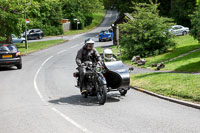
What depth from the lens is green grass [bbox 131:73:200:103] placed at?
10.8 metres

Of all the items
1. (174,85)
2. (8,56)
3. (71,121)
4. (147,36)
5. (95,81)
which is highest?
(147,36)

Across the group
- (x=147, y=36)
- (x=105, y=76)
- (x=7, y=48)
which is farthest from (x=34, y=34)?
(x=105, y=76)

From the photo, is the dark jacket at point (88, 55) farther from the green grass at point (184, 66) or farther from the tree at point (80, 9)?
the tree at point (80, 9)

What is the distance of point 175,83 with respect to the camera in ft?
41.6

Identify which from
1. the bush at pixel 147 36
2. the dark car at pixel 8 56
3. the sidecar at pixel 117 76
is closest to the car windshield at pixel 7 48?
the dark car at pixel 8 56

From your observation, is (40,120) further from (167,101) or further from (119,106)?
(167,101)

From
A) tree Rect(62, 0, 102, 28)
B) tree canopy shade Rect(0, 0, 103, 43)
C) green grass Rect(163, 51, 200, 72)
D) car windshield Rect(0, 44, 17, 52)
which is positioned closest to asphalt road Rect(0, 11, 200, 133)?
green grass Rect(163, 51, 200, 72)

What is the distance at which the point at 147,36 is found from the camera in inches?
1072

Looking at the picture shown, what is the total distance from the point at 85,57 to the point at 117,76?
1.29 m

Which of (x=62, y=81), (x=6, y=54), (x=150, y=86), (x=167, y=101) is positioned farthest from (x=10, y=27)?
(x=167, y=101)

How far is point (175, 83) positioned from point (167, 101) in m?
2.03

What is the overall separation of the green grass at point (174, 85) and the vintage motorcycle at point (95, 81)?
245 cm

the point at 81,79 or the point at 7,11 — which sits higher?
the point at 7,11

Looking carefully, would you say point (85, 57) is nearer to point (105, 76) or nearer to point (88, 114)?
point (105, 76)
